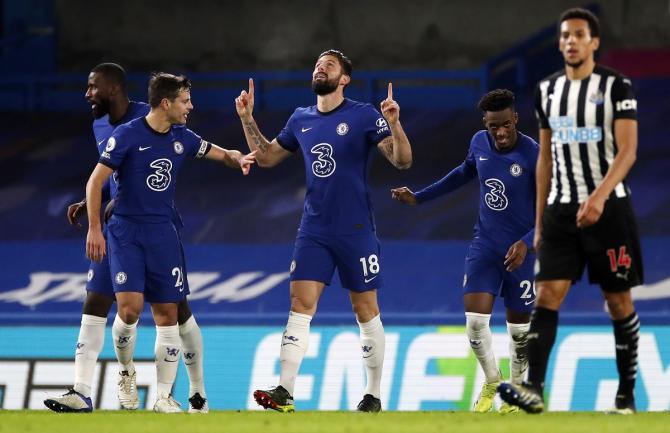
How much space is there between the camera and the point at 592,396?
10.1 m

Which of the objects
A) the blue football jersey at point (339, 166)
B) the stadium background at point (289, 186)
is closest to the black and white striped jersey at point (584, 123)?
the blue football jersey at point (339, 166)

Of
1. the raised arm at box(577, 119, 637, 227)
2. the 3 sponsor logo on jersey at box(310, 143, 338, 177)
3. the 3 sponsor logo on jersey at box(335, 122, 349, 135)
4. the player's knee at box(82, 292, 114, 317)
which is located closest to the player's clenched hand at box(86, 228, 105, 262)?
the player's knee at box(82, 292, 114, 317)

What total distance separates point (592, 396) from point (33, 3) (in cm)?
1111

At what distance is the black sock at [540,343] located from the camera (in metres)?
6.57

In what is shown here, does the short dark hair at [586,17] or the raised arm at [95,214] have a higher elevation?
the short dark hair at [586,17]

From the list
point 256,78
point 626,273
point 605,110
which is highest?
point 256,78

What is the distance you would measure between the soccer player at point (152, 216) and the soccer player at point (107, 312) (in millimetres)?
233

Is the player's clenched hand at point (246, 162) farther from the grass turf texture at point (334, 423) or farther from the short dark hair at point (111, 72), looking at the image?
the grass turf texture at point (334, 423)

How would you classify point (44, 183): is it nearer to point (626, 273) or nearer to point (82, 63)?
point (82, 63)

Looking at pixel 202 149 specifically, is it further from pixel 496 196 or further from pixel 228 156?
pixel 496 196

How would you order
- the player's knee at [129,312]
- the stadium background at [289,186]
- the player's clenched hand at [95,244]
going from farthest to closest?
the stadium background at [289,186] < the player's knee at [129,312] < the player's clenched hand at [95,244]

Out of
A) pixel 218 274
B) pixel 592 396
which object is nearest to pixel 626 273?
pixel 592 396

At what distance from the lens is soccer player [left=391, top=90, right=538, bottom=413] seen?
8.50m

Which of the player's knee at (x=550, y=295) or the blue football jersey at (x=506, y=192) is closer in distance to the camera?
the player's knee at (x=550, y=295)
